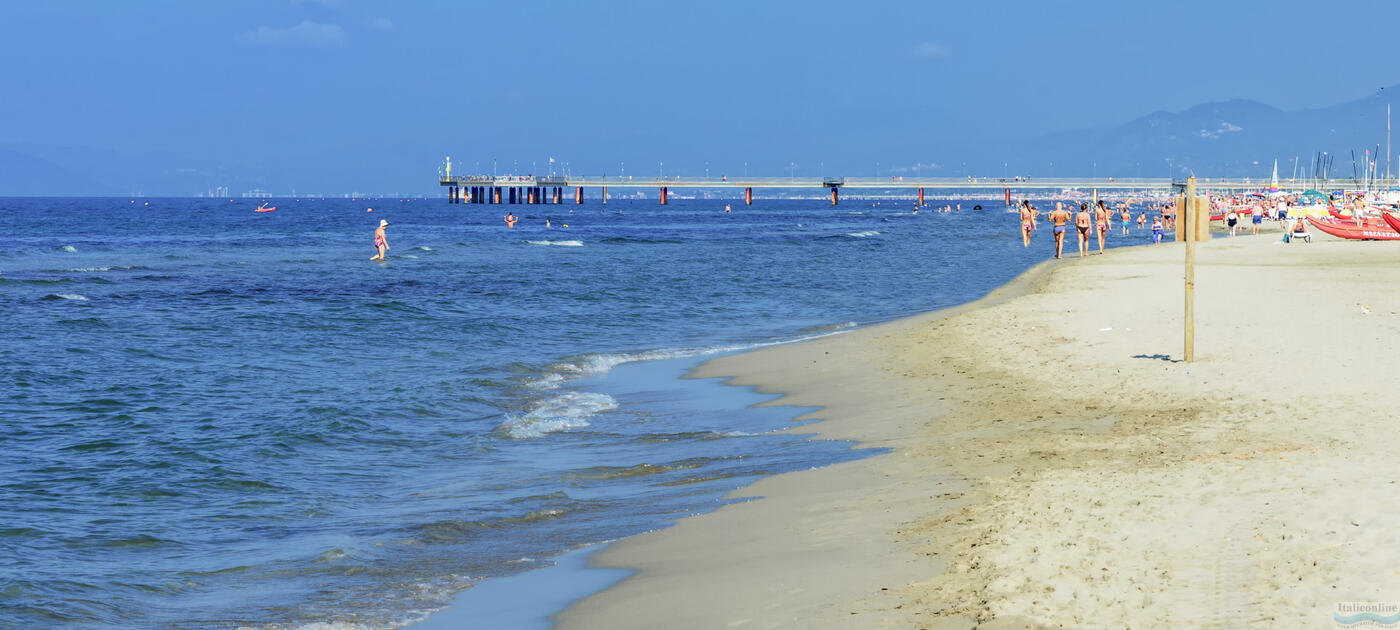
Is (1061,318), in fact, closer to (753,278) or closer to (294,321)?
(294,321)

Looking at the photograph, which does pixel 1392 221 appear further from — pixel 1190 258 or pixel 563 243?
pixel 563 243

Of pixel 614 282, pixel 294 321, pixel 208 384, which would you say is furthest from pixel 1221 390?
pixel 614 282

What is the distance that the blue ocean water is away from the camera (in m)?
8.09

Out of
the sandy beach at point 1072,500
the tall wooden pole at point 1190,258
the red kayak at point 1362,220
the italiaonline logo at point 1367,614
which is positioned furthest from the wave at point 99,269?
the italiaonline logo at point 1367,614

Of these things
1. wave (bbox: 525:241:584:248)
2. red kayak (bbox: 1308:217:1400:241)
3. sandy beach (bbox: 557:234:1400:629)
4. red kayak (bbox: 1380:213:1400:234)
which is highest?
red kayak (bbox: 1380:213:1400:234)

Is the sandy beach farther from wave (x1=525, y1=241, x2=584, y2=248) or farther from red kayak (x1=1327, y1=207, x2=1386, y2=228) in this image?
wave (x1=525, y1=241, x2=584, y2=248)

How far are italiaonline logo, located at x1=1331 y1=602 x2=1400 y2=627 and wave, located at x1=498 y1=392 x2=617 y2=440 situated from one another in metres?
8.76

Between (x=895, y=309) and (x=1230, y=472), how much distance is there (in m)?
18.5

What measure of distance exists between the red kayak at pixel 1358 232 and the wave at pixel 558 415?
3527 centimetres

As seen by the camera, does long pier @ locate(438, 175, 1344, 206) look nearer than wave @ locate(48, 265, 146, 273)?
No

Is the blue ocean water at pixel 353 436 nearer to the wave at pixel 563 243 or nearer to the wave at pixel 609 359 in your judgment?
the wave at pixel 609 359

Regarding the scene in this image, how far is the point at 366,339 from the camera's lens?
22.4 m

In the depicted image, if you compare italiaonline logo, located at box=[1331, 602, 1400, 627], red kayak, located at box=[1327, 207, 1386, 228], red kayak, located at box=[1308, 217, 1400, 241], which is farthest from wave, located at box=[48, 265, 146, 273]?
italiaonline logo, located at box=[1331, 602, 1400, 627]

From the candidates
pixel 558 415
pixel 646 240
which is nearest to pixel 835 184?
pixel 646 240
